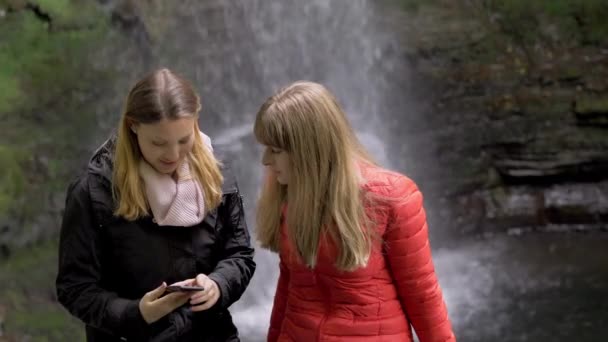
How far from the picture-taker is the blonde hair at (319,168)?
2.34 metres

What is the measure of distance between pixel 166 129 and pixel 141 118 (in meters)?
0.08

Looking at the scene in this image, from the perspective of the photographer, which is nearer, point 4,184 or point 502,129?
point 4,184

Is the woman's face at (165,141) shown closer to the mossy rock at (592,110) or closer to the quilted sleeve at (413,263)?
the quilted sleeve at (413,263)

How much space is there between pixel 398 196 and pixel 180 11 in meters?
5.27

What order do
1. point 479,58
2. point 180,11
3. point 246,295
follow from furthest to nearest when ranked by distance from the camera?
point 479,58 → point 180,11 → point 246,295

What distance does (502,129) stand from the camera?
7.87 meters

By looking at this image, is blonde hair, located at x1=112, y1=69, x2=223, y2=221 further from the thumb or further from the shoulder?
the shoulder

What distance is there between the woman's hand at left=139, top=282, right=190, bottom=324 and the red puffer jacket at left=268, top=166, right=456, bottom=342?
0.37 m

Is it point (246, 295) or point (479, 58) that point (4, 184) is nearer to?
point (246, 295)

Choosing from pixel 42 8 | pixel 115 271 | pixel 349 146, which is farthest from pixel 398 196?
pixel 42 8

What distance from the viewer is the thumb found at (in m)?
2.31

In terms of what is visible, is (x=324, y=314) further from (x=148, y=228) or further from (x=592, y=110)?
(x=592, y=110)

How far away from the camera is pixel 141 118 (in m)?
2.38

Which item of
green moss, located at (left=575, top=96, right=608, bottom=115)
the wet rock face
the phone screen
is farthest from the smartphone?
green moss, located at (left=575, top=96, right=608, bottom=115)
